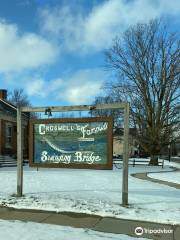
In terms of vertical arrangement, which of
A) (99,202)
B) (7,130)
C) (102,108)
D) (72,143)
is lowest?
(99,202)

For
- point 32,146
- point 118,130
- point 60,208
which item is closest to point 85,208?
point 60,208

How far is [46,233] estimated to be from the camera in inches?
321

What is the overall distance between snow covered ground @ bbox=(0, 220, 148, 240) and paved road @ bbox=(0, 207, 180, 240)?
30 centimetres

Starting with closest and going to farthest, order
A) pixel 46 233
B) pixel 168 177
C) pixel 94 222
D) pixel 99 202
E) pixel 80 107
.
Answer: pixel 46 233 → pixel 94 222 → pixel 99 202 → pixel 80 107 → pixel 168 177

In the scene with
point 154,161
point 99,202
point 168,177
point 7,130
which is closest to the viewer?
point 99,202

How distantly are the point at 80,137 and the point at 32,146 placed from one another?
150 centimetres

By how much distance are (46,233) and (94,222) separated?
1.32 m

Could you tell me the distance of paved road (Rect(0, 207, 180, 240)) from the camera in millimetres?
8367

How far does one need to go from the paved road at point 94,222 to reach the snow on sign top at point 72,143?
2.14m

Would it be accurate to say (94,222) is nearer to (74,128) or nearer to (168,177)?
(74,128)

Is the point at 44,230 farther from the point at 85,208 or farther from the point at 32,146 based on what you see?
the point at 32,146

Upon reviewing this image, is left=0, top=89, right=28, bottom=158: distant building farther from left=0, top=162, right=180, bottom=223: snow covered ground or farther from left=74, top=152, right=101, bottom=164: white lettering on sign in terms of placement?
left=74, top=152, right=101, bottom=164: white lettering on sign

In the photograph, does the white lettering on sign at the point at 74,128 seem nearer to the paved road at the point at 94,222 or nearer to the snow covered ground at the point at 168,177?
the paved road at the point at 94,222

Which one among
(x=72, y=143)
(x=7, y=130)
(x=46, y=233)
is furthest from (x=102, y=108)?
(x=7, y=130)
